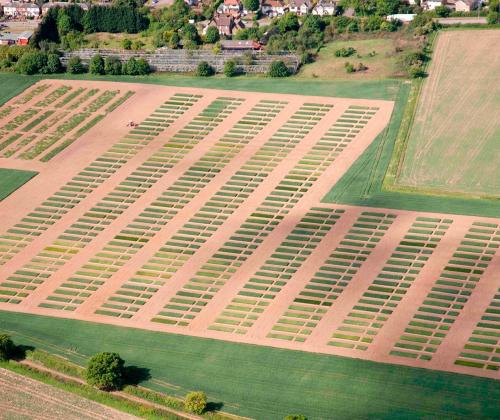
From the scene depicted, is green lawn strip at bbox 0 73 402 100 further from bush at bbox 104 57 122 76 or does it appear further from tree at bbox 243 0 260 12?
tree at bbox 243 0 260 12

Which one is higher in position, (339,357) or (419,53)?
(419,53)

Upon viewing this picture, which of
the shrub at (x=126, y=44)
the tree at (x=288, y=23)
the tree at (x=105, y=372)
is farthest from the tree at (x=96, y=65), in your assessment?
the tree at (x=105, y=372)

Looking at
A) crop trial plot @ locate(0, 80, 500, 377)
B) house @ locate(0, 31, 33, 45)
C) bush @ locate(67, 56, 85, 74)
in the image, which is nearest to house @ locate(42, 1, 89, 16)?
house @ locate(0, 31, 33, 45)

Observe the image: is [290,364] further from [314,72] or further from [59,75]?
[59,75]

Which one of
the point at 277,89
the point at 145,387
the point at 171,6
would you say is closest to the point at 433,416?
the point at 145,387

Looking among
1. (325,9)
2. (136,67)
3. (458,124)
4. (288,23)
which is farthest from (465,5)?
(136,67)

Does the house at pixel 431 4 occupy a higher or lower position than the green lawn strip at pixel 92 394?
higher

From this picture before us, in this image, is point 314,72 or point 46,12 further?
point 46,12

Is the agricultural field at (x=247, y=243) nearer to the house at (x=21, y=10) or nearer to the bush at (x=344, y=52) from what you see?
the bush at (x=344, y=52)
